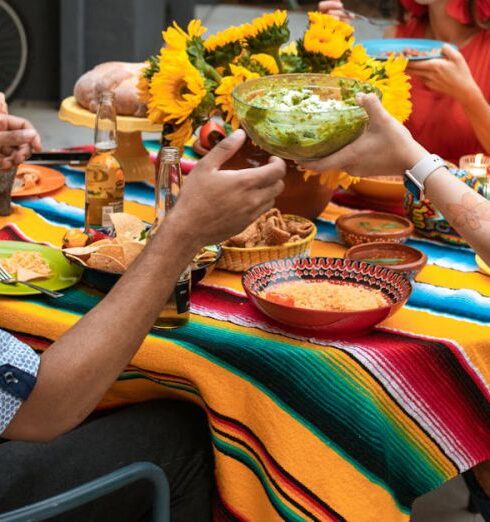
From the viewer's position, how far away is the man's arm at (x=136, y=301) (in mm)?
1294

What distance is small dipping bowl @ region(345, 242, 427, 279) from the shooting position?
1.92m

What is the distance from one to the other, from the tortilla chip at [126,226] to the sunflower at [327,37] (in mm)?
565

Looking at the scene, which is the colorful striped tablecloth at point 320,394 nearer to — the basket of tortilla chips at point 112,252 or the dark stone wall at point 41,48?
the basket of tortilla chips at point 112,252

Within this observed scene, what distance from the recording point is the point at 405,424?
1.62 meters

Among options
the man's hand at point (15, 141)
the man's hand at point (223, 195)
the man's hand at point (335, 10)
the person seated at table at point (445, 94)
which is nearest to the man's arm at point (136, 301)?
the man's hand at point (223, 195)

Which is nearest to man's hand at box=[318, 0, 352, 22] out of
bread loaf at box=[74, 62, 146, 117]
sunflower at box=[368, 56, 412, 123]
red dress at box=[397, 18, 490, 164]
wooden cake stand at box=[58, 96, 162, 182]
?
red dress at box=[397, 18, 490, 164]

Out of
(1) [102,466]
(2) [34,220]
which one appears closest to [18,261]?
(2) [34,220]

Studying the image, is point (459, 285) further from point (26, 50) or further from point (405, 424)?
point (26, 50)

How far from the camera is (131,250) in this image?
1760 millimetres

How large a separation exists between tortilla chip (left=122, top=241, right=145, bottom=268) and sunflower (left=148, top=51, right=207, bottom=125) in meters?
0.39

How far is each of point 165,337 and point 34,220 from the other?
72 cm

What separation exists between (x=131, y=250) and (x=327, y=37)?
684mm

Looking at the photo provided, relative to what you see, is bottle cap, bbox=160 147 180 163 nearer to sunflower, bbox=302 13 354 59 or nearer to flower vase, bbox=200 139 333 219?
flower vase, bbox=200 139 333 219

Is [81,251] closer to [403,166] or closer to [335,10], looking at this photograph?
[403,166]
